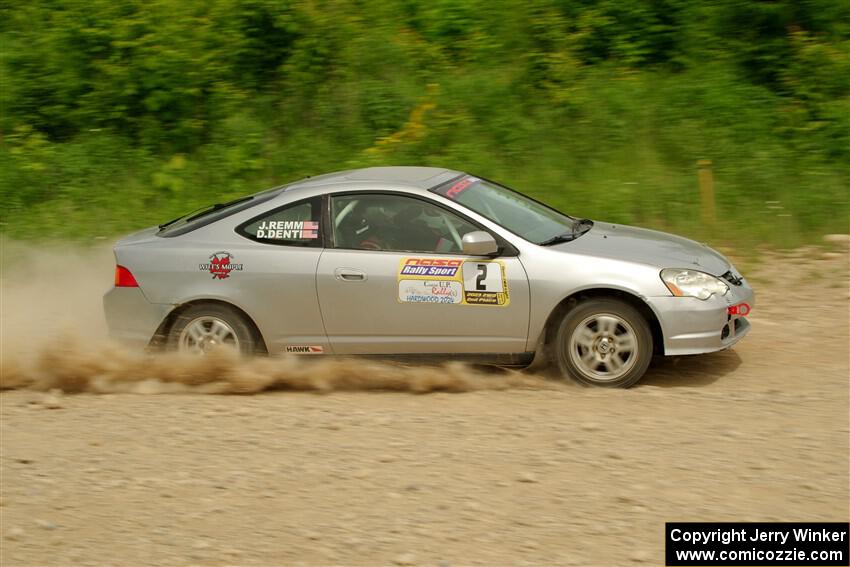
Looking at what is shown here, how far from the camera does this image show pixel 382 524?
4891 millimetres

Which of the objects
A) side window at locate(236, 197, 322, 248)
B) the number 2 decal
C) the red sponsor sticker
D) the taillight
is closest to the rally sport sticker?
the number 2 decal

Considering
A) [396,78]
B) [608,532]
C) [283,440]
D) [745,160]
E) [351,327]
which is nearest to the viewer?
[608,532]

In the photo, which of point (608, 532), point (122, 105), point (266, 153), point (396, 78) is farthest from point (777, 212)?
point (122, 105)

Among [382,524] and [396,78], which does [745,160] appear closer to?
[396,78]

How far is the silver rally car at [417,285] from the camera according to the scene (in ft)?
22.8

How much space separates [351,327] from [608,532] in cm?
300

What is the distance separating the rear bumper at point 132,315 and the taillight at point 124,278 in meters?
0.03

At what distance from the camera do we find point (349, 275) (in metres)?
7.17

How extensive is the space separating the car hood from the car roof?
1.14 meters

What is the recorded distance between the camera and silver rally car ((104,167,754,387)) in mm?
6941

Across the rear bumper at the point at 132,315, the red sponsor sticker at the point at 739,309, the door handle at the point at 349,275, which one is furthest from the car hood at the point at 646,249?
the rear bumper at the point at 132,315

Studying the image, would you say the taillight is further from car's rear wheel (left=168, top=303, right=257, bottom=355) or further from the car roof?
the car roof

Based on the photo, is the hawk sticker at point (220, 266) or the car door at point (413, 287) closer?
the car door at point (413, 287)

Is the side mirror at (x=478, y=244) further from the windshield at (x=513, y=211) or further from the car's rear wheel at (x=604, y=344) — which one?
the car's rear wheel at (x=604, y=344)
